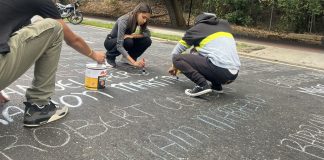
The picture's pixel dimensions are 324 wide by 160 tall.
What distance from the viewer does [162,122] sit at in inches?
142

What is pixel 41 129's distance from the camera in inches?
124

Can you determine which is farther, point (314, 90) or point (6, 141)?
point (314, 90)

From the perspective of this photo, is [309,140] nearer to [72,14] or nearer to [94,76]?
[94,76]

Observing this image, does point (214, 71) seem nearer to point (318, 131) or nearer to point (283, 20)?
point (318, 131)

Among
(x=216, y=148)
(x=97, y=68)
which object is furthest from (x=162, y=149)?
(x=97, y=68)

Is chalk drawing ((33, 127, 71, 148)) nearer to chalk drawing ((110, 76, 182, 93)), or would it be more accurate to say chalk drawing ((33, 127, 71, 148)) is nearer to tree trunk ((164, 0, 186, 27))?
chalk drawing ((110, 76, 182, 93))

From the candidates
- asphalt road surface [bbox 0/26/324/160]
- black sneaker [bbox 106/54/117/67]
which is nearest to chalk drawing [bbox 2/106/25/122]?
asphalt road surface [bbox 0/26/324/160]

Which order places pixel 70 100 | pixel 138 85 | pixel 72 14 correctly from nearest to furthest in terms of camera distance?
pixel 70 100 → pixel 138 85 → pixel 72 14

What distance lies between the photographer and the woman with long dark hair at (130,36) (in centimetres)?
540

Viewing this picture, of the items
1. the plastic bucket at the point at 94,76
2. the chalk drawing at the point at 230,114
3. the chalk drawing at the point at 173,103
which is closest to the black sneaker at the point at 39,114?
the plastic bucket at the point at 94,76

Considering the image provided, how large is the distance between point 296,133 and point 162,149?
56.2 inches

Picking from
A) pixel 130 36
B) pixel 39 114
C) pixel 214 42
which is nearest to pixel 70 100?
pixel 39 114

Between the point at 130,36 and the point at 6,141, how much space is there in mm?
3150

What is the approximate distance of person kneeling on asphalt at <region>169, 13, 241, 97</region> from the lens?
14.7 ft
